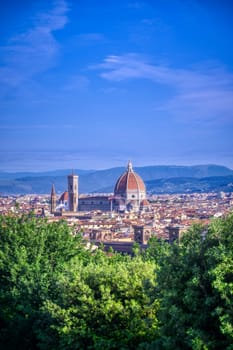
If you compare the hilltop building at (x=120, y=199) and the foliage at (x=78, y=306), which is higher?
the hilltop building at (x=120, y=199)

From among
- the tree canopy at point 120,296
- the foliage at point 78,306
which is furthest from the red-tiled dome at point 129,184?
the foliage at point 78,306

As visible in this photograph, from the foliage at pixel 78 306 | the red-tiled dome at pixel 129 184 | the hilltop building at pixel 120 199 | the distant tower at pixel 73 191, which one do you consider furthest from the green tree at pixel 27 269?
the distant tower at pixel 73 191

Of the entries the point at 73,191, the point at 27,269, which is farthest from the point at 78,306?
the point at 73,191

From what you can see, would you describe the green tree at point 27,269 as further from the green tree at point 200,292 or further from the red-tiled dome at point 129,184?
the red-tiled dome at point 129,184

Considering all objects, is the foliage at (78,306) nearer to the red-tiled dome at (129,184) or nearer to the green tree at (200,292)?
the green tree at (200,292)

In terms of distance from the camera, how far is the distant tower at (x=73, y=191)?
149 meters

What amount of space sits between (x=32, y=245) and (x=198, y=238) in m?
11.7

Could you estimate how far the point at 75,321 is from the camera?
55.2ft

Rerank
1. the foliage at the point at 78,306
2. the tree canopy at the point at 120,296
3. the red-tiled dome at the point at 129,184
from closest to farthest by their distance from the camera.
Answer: the tree canopy at the point at 120,296 → the foliage at the point at 78,306 → the red-tiled dome at the point at 129,184

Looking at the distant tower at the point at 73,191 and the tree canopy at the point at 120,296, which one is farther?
the distant tower at the point at 73,191

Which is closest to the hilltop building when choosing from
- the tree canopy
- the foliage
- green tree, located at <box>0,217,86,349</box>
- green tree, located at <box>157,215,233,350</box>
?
green tree, located at <box>0,217,86,349</box>

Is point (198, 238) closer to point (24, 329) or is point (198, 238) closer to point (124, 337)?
point (124, 337)

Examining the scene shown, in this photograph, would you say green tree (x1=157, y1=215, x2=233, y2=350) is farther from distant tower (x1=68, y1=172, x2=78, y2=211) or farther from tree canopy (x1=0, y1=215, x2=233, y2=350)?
distant tower (x1=68, y1=172, x2=78, y2=211)

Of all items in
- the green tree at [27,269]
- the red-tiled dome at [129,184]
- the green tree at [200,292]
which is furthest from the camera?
the red-tiled dome at [129,184]
